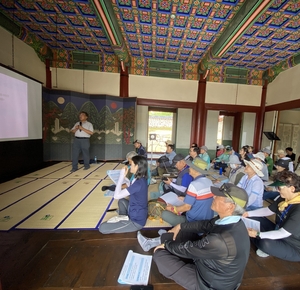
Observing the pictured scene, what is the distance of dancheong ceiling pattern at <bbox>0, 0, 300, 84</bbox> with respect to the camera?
136 inches

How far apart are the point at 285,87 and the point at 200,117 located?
329 centimetres

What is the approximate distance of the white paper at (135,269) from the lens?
1.23 metres

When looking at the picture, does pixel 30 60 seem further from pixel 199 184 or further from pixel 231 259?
pixel 231 259

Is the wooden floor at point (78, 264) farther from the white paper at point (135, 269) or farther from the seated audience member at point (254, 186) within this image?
the seated audience member at point (254, 186)

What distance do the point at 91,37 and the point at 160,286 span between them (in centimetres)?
618

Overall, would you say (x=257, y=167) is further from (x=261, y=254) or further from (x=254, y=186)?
(x=261, y=254)

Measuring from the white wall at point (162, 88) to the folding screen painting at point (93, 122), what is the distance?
0.75m

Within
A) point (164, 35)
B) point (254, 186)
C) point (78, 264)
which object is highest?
point (164, 35)

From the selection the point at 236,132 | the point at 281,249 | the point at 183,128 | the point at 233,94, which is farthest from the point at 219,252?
the point at 236,132

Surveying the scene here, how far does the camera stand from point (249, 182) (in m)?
2.07

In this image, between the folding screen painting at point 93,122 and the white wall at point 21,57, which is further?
the folding screen painting at point 93,122

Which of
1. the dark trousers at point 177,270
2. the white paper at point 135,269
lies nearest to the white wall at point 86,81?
the white paper at point 135,269

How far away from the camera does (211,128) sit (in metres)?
6.62

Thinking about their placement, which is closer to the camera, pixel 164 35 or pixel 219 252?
pixel 219 252
